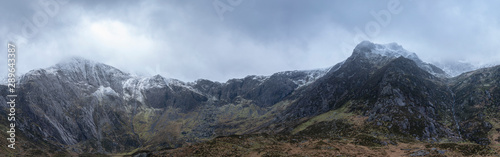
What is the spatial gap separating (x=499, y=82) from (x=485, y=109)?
44989 mm

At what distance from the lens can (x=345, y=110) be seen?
19650cm

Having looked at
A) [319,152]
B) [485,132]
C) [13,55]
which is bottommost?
[485,132]

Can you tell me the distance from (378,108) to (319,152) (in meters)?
121

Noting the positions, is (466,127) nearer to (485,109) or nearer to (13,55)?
(485,109)

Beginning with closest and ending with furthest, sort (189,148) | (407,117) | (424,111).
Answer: (189,148), (407,117), (424,111)

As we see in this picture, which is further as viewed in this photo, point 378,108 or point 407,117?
point 378,108

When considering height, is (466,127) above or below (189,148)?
below

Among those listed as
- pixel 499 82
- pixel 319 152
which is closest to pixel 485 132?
pixel 499 82

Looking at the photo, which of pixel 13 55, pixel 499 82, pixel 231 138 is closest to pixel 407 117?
pixel 499 82

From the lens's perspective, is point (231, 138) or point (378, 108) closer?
point (231, 138)

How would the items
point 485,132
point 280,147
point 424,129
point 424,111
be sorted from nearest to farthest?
point 280,147 < point 485,132 < point 424,129 < point 424,111

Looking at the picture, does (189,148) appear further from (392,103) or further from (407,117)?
(392,103)

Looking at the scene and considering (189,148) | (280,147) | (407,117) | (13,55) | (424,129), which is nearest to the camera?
(189,148)

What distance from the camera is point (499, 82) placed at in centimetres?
17500
